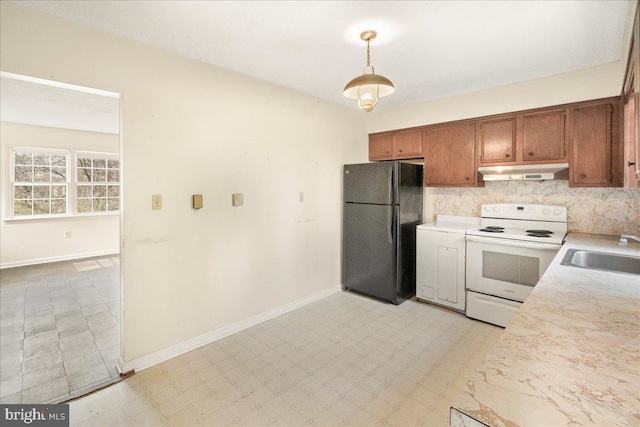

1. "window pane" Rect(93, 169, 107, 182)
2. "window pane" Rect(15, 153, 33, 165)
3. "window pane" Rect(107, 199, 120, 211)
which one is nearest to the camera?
"window pane" Rect(15, 153, 33, 165)

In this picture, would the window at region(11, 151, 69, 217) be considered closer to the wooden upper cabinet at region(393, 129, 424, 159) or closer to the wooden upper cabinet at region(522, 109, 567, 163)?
the wooden upper cabinet at region(393, 129, 424, 159)

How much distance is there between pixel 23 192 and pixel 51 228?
2.39 ft

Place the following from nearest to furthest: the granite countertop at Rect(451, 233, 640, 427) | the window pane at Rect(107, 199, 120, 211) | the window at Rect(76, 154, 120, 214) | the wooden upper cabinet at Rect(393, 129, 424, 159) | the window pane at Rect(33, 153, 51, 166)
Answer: the granite countertop at Rect(451, 233, 640, 427) < the wooden upper cabinet at Rect(393, 129, 424, 159) < the window pane at Rect(33, 153, 51, 166) < the window at Rect(76, 154, 120, 214) < the window pane at Rect(107, 199, 120, 211)

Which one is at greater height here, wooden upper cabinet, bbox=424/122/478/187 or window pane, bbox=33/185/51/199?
wooden upper cabinet, bbox=424/122/478/187

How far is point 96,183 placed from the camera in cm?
588

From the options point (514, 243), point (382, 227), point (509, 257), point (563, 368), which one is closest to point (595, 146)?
point (514, 243)

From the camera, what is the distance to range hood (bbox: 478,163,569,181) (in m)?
2.81

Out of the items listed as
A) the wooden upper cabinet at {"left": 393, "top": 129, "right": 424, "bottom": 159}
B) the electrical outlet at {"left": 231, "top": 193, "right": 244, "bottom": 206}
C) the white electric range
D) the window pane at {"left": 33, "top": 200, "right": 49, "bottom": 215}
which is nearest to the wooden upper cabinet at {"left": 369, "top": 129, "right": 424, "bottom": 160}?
the wooden upper cabinet at {"left": 393, "top": 129, "right": 424, "bottom": 159}

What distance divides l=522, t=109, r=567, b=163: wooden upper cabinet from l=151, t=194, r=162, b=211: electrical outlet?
3405 millimetres

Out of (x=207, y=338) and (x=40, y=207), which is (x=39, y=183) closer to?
(x=40, y=207)

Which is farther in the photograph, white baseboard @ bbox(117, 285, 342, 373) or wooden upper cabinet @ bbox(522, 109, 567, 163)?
wooden upper cabinet @ bbox(522, 109, 567, 163)

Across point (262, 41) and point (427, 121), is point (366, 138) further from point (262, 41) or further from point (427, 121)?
A: point (262, 41)

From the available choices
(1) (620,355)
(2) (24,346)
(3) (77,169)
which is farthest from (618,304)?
(3) (77,169)

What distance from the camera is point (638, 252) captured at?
2.05 meters
